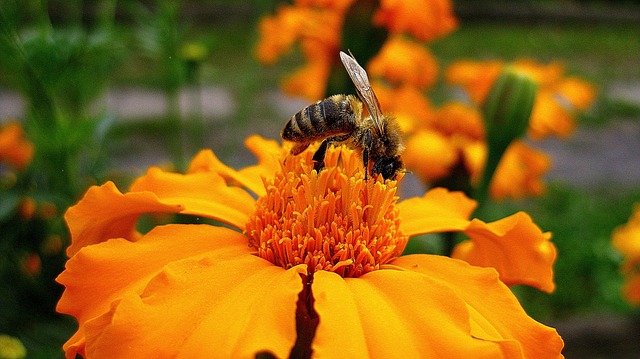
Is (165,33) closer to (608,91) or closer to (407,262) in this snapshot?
(407,262)

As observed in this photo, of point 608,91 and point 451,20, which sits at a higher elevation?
point 451,20

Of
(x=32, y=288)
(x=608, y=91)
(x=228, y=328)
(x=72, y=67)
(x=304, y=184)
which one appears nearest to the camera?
(x=228, y=328)

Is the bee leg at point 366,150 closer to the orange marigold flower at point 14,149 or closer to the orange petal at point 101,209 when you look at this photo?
the orange petal at point 101,209

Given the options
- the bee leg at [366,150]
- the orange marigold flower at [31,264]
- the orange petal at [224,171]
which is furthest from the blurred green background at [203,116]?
the bee leg at [366,150]

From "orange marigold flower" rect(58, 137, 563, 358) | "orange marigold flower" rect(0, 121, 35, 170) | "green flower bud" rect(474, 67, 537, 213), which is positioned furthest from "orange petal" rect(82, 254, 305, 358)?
"orange marigold flower" rect(0, 121, 35, 170)

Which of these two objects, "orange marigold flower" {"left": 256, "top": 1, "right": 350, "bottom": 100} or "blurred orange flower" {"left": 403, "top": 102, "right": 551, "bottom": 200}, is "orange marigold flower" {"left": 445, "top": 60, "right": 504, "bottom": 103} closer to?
"blurred orange flower" {"left": 403, "top": 102, "right": 551, "bottom": 200}

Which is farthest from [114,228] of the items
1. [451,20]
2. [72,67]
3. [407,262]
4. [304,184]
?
[451,20]

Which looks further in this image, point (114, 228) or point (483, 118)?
point (483, 118)
